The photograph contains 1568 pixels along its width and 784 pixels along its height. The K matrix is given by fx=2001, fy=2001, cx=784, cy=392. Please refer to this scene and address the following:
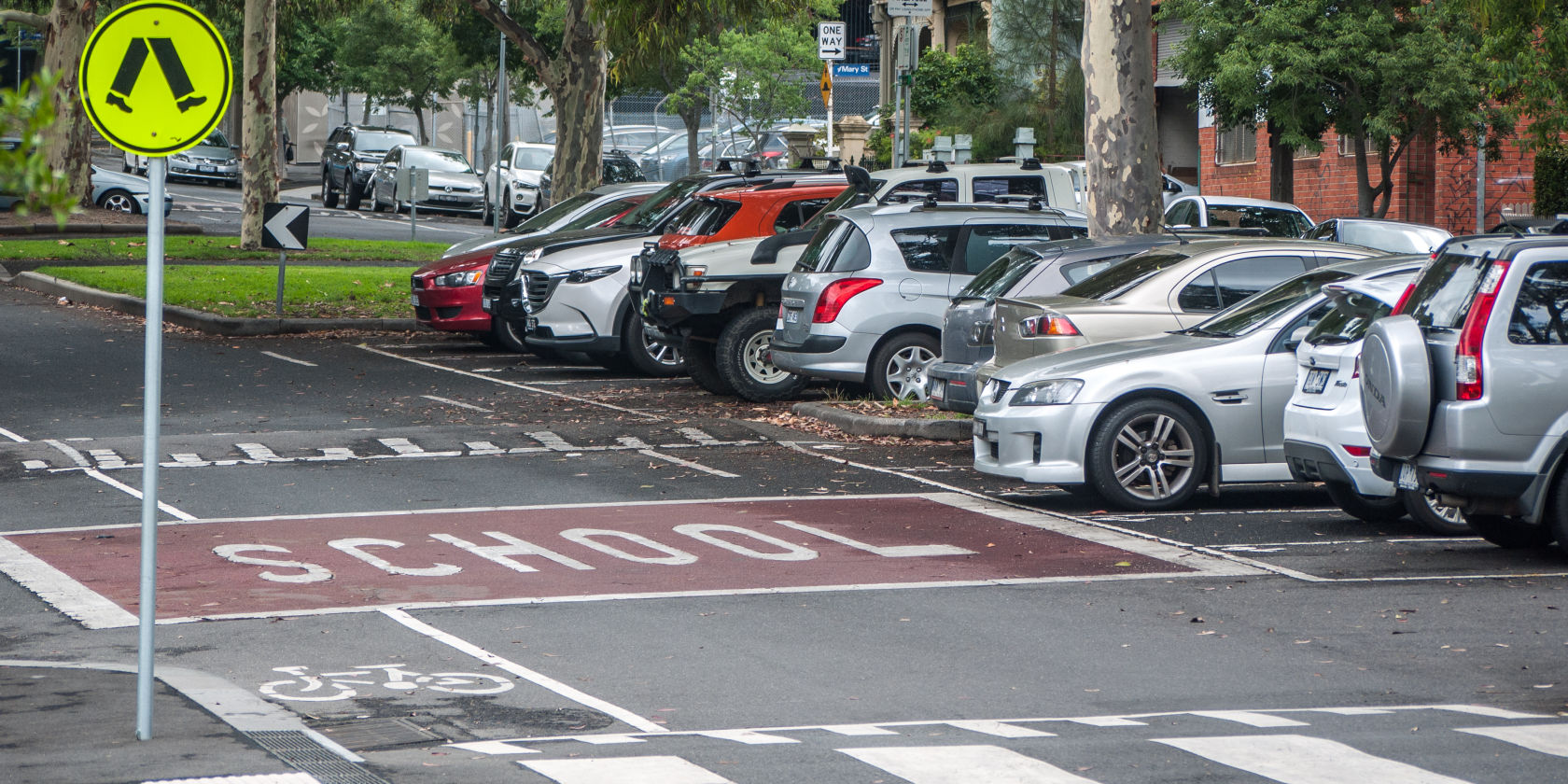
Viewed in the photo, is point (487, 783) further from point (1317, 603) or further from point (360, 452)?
point (360, 452)

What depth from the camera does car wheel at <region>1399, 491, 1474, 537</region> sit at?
1085cm

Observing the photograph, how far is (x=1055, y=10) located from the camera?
41.1 meters

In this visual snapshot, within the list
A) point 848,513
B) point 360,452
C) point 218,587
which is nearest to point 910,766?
point 218,587

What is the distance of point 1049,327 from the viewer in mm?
13195

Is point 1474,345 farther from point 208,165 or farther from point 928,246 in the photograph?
point 208,165

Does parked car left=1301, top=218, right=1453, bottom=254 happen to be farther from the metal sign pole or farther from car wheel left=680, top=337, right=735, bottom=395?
the metal sign pole

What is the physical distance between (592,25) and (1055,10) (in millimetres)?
15509

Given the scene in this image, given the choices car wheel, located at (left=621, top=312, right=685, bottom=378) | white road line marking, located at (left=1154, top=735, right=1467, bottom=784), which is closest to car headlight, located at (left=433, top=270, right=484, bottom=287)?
car wheel, located at (left=621, top=312, right=685, bottom=378)

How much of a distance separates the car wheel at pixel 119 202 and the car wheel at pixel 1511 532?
118ft

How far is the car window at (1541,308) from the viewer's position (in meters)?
9.68

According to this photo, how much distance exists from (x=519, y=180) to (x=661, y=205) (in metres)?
23.7

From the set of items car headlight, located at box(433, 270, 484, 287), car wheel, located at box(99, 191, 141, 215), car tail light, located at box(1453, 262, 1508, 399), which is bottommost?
car tail light, located at box(1453, 262, 1508, 399)

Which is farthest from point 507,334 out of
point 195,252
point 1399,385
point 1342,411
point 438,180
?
point 438,180

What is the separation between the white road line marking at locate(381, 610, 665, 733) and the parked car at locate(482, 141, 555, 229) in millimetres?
35466
